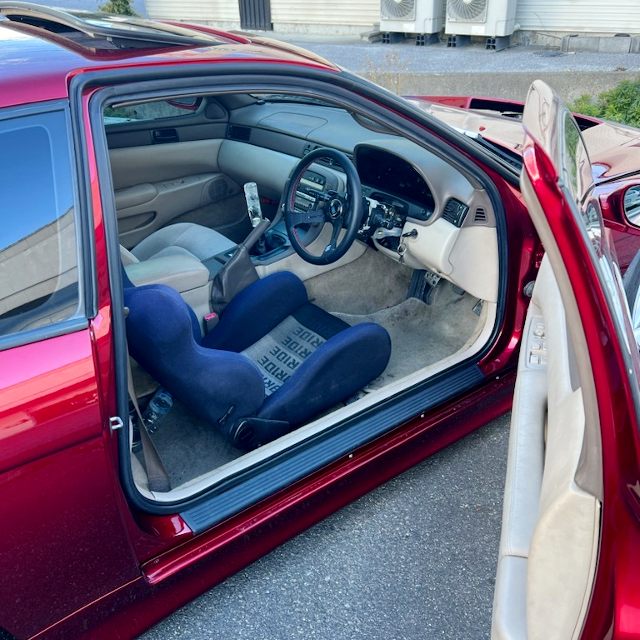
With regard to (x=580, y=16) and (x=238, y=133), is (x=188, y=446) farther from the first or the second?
(x=580, y=16)

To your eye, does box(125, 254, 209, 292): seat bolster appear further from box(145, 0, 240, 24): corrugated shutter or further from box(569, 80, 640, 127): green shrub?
box(145, 0, 240, 24): corrugated shutter

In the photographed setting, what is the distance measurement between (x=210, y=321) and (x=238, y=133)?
150cm

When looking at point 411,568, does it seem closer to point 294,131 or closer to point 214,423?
point 214,423

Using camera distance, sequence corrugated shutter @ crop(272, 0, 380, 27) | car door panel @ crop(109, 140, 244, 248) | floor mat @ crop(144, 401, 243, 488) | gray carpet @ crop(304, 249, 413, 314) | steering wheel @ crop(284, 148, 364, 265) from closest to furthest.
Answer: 1. floor mat @ crop(144, 401, 243, 488)
2. steering wheel @ crop(284, 148, 364, 265)
3. gray carpet @ crop(304, 249, 413, 314)
4. car door panel @ crop(109, 140, 244, 248)
5. corrugated shutter @ crop(272, 0, 380, 27)

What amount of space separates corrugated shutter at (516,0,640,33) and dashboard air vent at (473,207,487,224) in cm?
770

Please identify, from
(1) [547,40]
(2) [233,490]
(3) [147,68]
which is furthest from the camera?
(1) [547,40]

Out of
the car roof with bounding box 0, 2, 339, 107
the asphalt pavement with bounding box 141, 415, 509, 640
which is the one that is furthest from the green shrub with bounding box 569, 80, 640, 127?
the car roof with bounding box 0, 2, 339, 107

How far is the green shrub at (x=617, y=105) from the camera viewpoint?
19.9 feet

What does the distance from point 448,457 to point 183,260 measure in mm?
1294

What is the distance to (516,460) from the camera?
4.92 feet

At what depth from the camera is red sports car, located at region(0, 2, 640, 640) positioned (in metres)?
1.09

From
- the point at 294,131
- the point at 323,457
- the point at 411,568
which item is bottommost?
the point at 411,568

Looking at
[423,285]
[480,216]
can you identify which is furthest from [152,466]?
[423,285]

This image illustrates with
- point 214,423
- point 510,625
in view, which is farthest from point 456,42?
point 510,625
